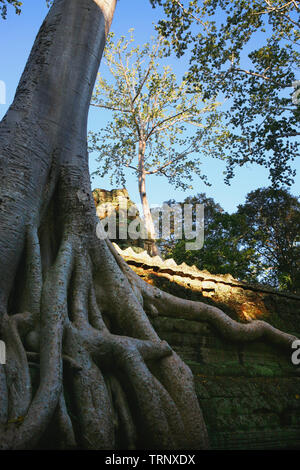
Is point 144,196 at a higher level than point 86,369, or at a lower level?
higher

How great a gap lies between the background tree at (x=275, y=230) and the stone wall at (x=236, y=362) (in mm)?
7358

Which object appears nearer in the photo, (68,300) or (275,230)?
(68,300)

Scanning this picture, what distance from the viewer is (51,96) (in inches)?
116

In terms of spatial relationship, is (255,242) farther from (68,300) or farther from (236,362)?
(68,300)

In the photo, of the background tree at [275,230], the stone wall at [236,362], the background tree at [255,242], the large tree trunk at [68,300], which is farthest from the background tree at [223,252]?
the large tree trunk at [68,300]

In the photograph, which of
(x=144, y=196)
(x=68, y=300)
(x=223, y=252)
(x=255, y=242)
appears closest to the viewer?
(x=68, y=300)

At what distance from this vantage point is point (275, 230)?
13656 mm

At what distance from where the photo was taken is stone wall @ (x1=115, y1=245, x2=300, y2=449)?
271cm

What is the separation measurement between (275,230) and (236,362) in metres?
11.0

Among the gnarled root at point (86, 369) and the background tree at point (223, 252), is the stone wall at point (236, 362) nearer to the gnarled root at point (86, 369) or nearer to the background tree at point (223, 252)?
the gnarled root at point (86, 369)

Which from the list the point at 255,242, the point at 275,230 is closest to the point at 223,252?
the point at 255,242

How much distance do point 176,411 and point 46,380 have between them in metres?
0.90

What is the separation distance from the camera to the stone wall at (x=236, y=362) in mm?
2711

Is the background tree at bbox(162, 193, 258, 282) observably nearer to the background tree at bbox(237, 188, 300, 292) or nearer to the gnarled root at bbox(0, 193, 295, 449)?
the background tree at bbox(237, 188, 300, 292)
